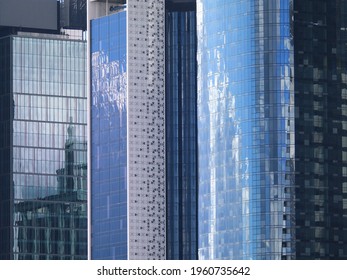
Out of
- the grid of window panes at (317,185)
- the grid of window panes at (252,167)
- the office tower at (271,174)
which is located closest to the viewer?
the grid of window panes at (252,167)

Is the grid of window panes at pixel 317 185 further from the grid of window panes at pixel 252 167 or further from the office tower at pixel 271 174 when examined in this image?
the grid of window panes at pixel 252 167

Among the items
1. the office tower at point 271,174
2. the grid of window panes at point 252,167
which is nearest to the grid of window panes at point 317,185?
the office tower at point 271,174

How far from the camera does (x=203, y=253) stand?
19625 centimetres

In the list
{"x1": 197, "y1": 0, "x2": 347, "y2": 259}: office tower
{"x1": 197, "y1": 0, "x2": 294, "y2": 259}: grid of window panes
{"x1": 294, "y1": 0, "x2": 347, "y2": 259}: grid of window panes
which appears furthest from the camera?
{"x1": 294, "y1": 0, "x2": 347, "y2": 259}: grid of window panes

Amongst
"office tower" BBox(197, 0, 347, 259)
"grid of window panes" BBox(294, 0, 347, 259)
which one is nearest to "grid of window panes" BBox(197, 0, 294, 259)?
"office tower" BBox(197, 0, 347, 259)

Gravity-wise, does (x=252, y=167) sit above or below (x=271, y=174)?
above

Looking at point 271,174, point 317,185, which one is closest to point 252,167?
point 271,174

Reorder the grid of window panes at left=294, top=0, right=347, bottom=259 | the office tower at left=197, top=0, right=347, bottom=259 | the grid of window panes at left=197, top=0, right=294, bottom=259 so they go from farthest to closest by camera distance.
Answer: the grid of window panes at left=294, top=0, right=347, bottom=259, the office tower at left=197, top=0, right=347, bottom=259, the grid of window panes at left=197, top=0, right=294, bottom=259

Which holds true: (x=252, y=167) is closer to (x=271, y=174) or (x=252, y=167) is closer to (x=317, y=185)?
(x=271, y=174)

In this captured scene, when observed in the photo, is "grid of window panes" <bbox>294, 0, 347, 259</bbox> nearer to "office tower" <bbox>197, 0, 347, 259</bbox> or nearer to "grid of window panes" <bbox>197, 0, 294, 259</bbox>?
"office tower" <bbox>197, 0, 347, 259</bbox>
